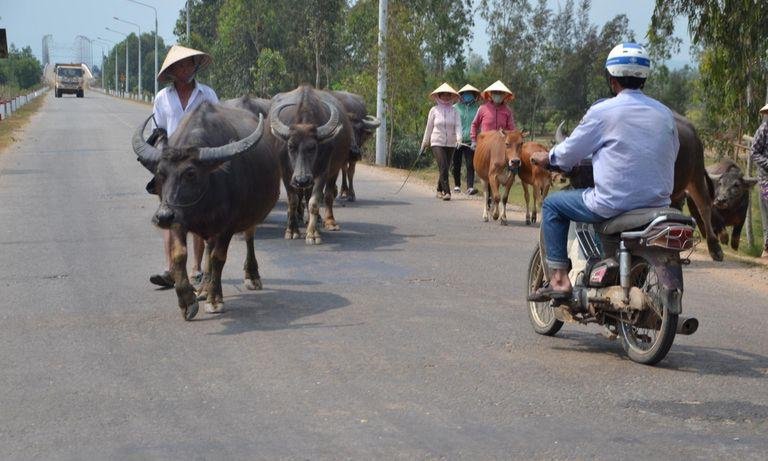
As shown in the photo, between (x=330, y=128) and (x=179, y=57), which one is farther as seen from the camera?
(x=330, y=128)

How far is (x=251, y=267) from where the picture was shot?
412 inches

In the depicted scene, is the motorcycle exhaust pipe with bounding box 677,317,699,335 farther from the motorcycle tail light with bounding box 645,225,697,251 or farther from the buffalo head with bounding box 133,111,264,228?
the buffalo head with bounding box 133,111,264,228

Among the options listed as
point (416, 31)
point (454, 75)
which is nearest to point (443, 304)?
point (416, 31)

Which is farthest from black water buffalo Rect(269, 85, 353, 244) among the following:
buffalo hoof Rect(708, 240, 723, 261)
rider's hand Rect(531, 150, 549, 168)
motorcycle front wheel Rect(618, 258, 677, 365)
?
motorcycle front wheel Rect(618, 258, 677, 365)

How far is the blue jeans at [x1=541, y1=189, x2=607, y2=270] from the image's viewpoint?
7.80 m

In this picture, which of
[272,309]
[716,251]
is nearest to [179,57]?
[272,309]

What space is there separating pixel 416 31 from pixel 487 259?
17152 mm

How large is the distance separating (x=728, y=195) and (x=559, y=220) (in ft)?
23.6

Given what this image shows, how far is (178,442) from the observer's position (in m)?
5.89

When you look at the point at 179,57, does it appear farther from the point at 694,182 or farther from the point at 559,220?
the point at 694,182

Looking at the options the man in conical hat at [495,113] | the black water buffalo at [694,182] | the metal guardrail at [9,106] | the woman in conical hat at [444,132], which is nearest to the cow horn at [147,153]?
the black water buffalo at [694,182]

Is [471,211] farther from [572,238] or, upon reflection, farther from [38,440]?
[38,440]

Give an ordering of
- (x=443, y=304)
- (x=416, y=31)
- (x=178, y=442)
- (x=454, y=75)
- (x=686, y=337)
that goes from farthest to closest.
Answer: (x=454, y=75) → (x=416, y=31) → (x=443, y=304) → (x=686, y=337) → (x=178, y=442)

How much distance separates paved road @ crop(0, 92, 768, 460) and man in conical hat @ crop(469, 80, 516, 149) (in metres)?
4.87
